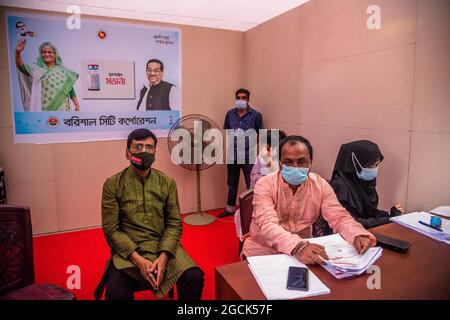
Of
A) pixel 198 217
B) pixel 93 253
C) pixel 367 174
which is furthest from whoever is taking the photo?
pixel 198 217

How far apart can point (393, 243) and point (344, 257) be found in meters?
0.29

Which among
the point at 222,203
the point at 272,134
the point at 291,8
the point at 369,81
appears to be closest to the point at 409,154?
the point at 369,81

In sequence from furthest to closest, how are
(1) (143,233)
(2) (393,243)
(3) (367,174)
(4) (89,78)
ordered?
(4) (89,78) < (3) (367,174) < (1) (143,233) < (2) (393,243)

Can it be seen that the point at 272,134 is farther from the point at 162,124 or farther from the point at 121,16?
the point at 121,16

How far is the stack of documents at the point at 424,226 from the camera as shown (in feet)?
5.22

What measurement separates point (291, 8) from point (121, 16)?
185cm

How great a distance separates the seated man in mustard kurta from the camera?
1661 mm

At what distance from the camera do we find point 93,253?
303 centimetres

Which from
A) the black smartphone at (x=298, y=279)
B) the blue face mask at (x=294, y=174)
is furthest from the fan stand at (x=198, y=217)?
the black smartphone at (x=298, y=279)

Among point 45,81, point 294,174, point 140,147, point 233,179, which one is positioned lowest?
point 233,179

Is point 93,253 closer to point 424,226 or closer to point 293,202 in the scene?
point 293,202

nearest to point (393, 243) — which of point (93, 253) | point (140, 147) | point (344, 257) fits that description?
point (344, 257)

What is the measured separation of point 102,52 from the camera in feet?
11.4

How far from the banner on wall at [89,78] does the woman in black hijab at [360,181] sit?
236 centimetres
